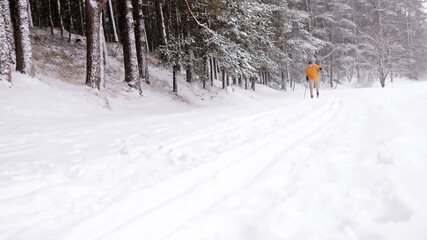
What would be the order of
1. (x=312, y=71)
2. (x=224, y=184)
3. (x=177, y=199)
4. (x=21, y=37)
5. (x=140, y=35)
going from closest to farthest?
(x=177, y=199) → (x=224, y=184) → (x=21, y=37) → (x=312, y=71) → (x=140, y=35)

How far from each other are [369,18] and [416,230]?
5058cm

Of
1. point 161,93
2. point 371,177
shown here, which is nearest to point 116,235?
point 371,177

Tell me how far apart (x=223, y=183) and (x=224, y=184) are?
0.02 m

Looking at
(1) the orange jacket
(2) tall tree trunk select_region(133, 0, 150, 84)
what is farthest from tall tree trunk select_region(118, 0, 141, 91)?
(1) the orange jacket

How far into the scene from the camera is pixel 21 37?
786 centimetres

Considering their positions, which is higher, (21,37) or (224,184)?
(21,37)

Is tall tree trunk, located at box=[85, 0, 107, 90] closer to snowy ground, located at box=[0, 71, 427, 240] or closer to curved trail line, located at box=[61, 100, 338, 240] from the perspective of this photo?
snowy ground, located at box=[0, 71, 427, 240]

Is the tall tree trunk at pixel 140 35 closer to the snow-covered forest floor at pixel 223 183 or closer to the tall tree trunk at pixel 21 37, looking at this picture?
the tall tree trunk at pixel 21 37

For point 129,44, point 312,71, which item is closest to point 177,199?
point 129,44

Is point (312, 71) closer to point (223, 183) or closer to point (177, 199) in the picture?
point (223, 183)

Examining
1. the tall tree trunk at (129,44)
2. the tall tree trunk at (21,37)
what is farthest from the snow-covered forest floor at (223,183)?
the tall tree trunk at (129,44)

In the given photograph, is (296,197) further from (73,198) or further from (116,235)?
(73,198)

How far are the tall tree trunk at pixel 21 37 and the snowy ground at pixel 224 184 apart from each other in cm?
499

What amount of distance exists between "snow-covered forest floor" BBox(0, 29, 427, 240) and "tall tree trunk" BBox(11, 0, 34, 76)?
4.63m
